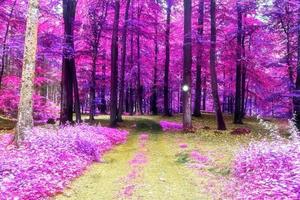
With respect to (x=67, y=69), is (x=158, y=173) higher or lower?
lower

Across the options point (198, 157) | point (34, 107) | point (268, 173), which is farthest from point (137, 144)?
point (34, 107)

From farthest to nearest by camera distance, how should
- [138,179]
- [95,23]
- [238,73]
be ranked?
1. [238,73]
2. [95,23]
3. [138,179]

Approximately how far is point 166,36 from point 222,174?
30.0 meters

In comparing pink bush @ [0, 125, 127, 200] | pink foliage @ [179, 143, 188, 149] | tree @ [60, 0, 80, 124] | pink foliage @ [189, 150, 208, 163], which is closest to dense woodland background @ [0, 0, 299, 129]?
tree @ [60, 0, 80, 124]

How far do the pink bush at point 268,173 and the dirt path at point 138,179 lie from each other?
50.8 inches

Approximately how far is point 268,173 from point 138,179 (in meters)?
3.96

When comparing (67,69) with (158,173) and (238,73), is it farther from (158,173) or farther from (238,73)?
(158,173)

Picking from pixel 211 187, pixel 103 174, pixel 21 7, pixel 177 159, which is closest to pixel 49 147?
pixel 103 174

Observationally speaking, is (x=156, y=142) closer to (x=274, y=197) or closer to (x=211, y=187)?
(x=211, y=187)

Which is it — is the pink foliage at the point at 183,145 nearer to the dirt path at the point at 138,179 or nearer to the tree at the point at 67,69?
the dirt path at the point at 138,179

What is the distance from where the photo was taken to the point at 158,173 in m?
12.7

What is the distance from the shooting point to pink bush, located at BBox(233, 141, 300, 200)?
8.51 metres

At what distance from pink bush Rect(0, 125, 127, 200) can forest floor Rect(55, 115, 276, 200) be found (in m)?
0.44

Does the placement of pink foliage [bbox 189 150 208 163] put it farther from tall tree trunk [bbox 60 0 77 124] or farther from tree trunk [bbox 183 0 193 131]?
tall tree trunk [bbox 60 0 77 124]
